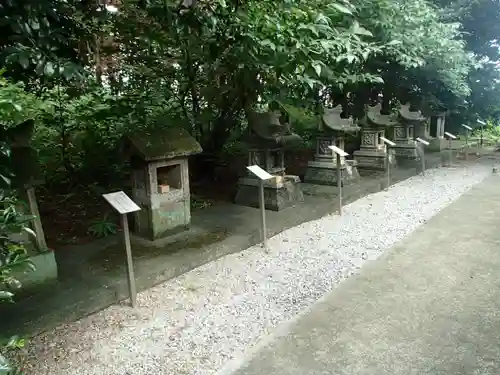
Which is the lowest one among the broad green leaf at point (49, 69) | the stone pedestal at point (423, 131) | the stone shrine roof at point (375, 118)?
the stone pedestal at point (423, 131)

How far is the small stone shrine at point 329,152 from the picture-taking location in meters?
7.00

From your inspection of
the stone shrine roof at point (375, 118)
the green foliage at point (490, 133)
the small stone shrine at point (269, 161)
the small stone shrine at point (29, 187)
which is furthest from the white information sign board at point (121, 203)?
the green foliage at point (490, 133)

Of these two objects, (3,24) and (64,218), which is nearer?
(3,24)

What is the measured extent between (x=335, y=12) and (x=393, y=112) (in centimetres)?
660

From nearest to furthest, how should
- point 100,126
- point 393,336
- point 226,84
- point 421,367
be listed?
point 421,367 → point 393,336 → point 226,84 → point 100,126

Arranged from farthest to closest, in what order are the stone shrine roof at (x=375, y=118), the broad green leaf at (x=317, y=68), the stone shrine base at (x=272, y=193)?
the stone shrine roof at (x=375, y=118) < the stone shrine base at (x=272, y=193) < the broad green leaf at (x=317, y=68)

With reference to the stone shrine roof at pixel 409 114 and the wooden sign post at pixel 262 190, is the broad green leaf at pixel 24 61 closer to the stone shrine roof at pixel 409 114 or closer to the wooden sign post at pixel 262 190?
the wooden sign post at pixel 262 190

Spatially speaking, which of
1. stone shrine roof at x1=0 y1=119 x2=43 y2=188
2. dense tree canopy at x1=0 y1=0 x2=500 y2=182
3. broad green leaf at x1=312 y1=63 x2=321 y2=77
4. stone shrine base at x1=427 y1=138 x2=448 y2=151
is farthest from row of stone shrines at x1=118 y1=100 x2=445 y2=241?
stone shrine base at x1=427 y1=138 x2=448 y2=151

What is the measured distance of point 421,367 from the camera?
2.48 m

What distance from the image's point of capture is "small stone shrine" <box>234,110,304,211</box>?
5598 mm

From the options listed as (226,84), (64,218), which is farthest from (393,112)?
(64,218)

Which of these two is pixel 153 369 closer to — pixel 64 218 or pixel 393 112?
pixel 64 218

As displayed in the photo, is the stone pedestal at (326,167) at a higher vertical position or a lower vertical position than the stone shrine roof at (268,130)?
lower

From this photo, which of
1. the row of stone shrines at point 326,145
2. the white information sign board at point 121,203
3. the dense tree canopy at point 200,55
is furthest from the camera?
the row of stone shrines at point 326,145
